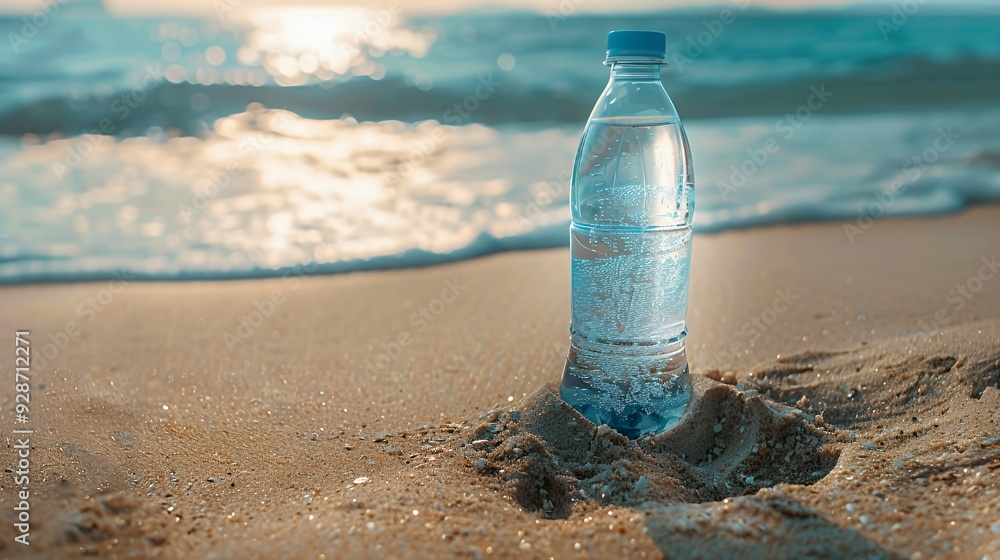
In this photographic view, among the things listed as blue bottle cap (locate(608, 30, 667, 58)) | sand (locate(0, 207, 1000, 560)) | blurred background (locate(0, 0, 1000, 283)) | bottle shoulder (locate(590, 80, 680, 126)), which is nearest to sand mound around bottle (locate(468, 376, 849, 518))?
sand (locate(0, 207, 1000, 560))

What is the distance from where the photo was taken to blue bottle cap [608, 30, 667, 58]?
191cm

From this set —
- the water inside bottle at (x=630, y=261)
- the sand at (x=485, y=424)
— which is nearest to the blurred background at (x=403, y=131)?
the sand at (x=485, y=424)

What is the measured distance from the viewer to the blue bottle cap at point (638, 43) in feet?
→ 6.26

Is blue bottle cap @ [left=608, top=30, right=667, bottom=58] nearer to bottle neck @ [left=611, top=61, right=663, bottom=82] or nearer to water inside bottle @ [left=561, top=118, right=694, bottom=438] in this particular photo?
bottle neck @ [left=611, top=61, right=663, bottom=82]

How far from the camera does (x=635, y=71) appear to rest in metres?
2.09

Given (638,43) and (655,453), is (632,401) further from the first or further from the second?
(638,43)

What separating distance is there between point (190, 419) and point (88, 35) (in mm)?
12301

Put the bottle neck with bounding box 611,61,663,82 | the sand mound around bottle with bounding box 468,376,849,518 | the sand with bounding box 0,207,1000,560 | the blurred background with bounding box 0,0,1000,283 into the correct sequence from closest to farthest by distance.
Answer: the sand with bounding box 0,207,1000,560 → the sand mound around bottle with bounding box 468,376,849,518 → the bottle neck with bounding box 611,61,663,82 → the blurred background with bounding box 0,0,1000,283

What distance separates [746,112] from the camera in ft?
30.2

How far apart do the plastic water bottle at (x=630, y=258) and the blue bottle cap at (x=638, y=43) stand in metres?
0.17

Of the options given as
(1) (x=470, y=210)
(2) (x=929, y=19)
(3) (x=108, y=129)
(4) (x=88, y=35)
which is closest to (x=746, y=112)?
(1) (x=470, y=210)

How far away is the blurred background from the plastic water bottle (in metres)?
1.77

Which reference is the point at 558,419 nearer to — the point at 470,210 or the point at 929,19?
the point at 470,210

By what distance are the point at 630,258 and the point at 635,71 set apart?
51cm
